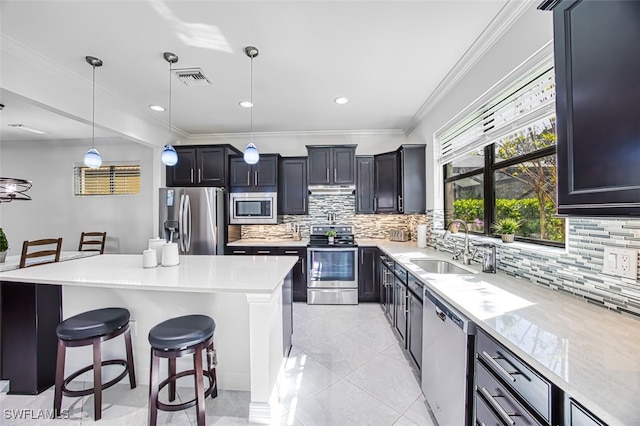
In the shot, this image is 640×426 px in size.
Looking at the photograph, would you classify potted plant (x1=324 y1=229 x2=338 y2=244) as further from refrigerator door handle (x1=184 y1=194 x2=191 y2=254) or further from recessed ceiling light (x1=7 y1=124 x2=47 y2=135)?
recessed ceiling light (x1=7 y1=124 x2=47 y2=135)

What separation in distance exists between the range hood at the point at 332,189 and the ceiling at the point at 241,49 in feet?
3.93

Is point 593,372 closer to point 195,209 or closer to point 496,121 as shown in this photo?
point 496,121

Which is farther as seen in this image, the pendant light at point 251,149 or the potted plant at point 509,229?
the pendant light at point 251,149

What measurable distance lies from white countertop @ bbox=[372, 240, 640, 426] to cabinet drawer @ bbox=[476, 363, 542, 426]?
8.2 inches

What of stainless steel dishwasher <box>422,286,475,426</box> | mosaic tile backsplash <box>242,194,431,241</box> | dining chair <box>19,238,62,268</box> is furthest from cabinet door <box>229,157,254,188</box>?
stainless steel dishwasher <box>422,286,475,426</box>

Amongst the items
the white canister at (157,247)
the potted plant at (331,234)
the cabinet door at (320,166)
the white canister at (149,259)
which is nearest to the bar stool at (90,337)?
the white canister at (149,259)

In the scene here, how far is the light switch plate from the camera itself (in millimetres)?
1134

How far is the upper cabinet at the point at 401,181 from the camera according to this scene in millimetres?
3740

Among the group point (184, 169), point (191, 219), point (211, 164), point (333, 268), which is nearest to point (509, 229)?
point (333, 268)

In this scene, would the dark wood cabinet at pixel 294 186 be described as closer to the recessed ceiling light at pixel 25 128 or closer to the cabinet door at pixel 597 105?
the cabinet door at pixel 597 105

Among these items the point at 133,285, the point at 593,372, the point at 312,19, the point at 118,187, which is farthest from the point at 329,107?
the point at 118,187

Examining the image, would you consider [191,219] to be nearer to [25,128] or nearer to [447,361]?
[25,128]

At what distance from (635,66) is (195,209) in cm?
412

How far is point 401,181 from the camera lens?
12.8ft
